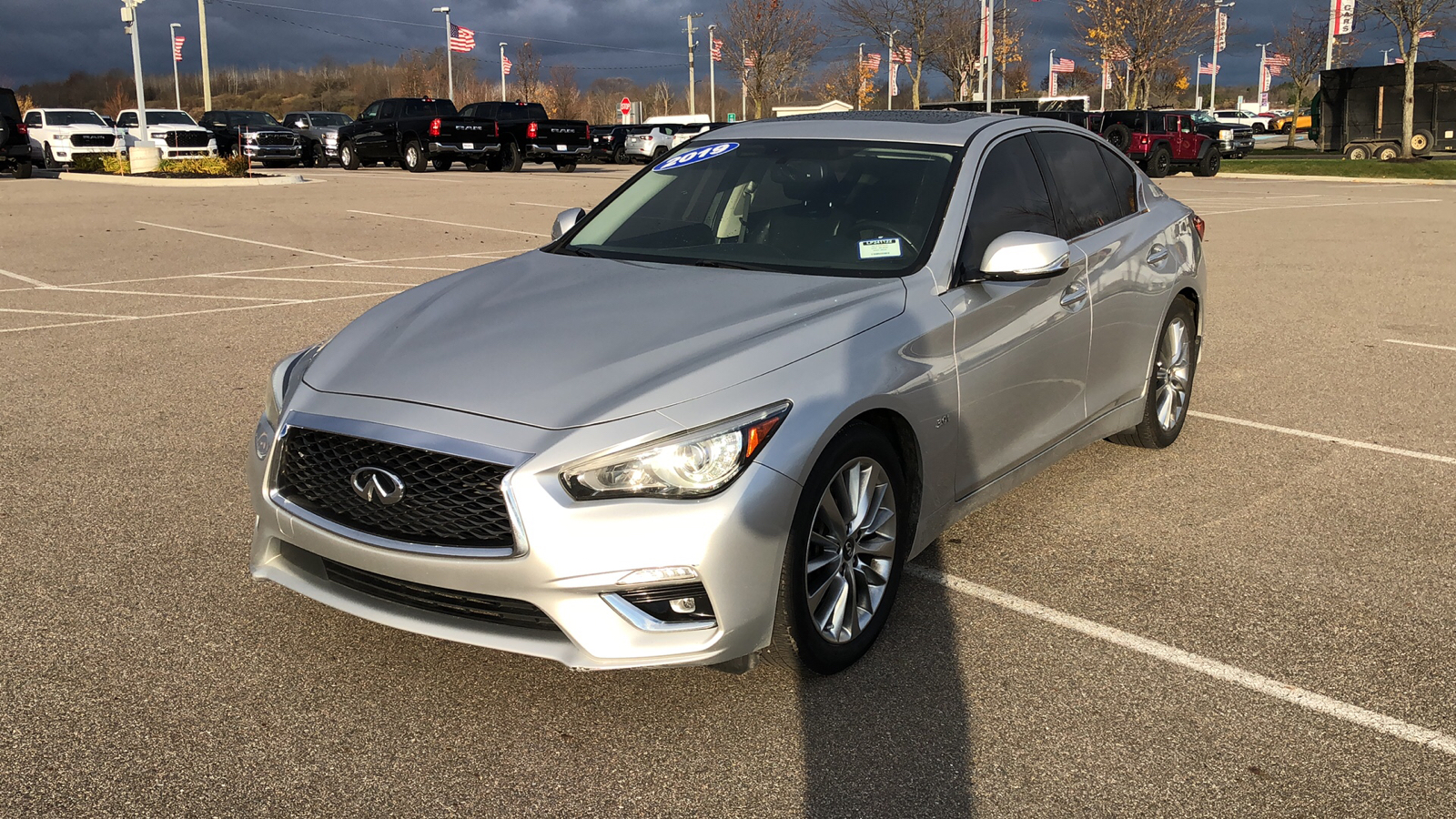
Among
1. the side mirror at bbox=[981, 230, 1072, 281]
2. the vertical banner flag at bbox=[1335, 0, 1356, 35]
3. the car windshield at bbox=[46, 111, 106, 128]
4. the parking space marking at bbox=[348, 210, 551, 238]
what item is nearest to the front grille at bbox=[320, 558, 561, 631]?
the side mirror at bbox=[981, 230, 1072, 281]

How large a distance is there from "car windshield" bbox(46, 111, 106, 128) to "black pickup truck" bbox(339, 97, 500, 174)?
664 cm

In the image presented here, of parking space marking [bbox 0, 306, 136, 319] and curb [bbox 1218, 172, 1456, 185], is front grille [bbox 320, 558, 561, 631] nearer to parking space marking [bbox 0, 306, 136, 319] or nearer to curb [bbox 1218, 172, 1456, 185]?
parking space marking [bbox 0, 306, 136, 319]

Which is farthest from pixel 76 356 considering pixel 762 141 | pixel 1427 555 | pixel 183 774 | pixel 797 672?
pixel 1427 555

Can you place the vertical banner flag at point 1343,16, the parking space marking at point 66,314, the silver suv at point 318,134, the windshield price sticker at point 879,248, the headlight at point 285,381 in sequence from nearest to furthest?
the headlight at point 285,381 → the windshield price sticker at point 879,248 → the parking space marking at point 66,314 → the silver suv at point 318,134 → the vertical banner flag at point 1343,16

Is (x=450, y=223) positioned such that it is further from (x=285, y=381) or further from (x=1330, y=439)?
(x=285, y=381)

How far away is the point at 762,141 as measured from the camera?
512 cm

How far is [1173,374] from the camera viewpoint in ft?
20.6

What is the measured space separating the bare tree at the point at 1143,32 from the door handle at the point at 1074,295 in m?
54.8

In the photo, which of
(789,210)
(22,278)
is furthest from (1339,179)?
(789,210)

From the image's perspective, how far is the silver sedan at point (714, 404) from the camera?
3.27 metres

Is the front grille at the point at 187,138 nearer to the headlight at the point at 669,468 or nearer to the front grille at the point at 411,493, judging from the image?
the front grille at the point at 411,493

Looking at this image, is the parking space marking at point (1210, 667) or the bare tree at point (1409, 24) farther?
the bare tree at point (1409, 24)

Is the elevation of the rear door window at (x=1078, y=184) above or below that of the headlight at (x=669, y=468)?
above

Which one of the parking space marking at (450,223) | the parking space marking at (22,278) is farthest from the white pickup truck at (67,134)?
the parking space marking at (22,278)
